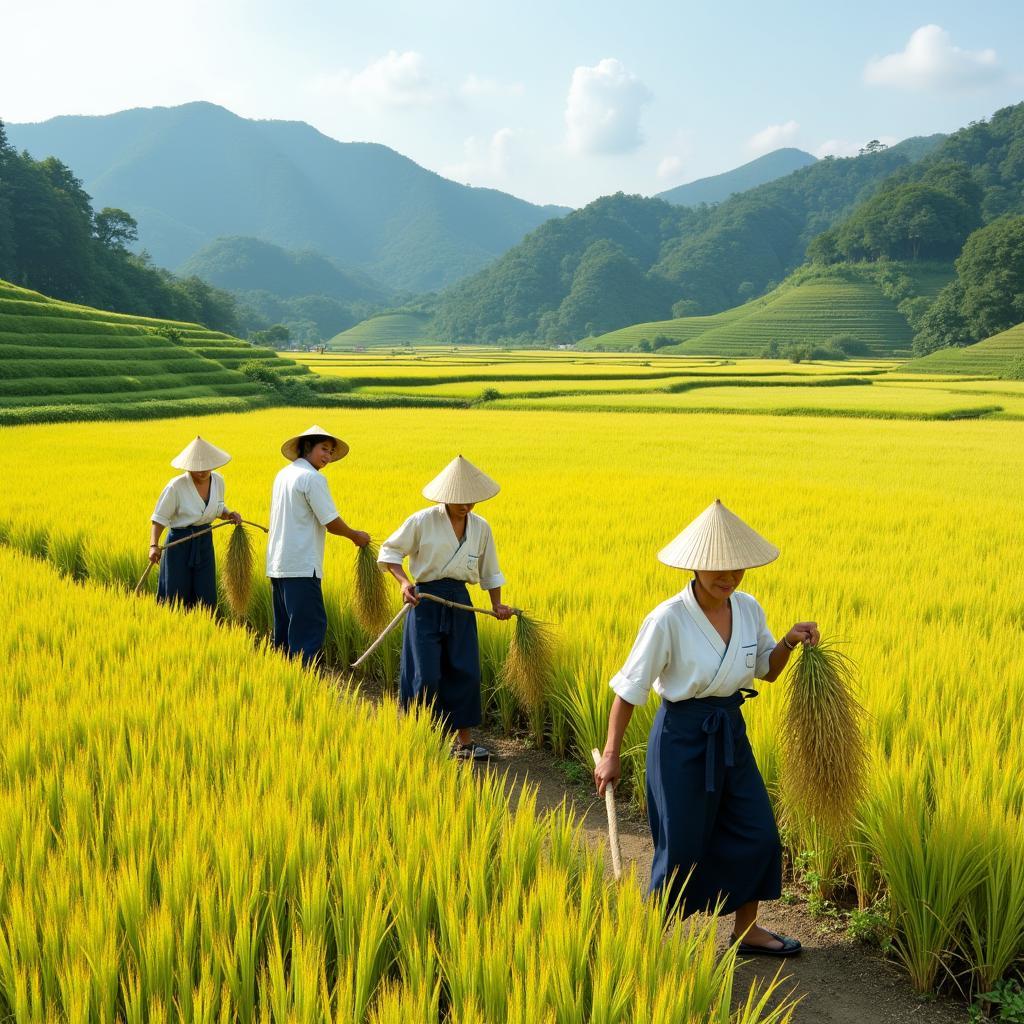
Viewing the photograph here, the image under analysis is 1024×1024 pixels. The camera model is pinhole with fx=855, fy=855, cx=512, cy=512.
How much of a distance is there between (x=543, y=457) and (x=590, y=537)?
7337 millimetres

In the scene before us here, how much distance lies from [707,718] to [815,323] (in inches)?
3292

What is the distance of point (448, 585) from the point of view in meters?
4.47

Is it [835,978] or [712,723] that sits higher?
[712,723]

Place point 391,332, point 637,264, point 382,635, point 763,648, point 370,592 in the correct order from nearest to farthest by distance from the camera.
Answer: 1. point 763,648
2. point 382,635
3. point 370,592
4. point 637,264
5. point 391,332

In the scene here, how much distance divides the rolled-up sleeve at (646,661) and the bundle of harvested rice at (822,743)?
1.42ft

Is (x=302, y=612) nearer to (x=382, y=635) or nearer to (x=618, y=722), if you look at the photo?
(x=382, y=635)

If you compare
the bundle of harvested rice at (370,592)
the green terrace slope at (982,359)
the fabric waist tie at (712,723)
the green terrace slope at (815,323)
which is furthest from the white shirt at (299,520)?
the green terrace slope at (815,323)

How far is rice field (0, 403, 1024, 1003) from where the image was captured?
9.22 feet

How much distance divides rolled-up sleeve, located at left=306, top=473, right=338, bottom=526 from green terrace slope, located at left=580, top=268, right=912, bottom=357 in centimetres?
7492

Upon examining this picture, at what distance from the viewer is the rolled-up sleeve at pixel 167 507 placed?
5.76 metres

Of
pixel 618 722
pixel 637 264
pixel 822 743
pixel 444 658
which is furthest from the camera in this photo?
pixel 637 264

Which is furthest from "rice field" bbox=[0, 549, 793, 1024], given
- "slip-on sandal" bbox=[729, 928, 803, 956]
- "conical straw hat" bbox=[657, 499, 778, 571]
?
"conical straw hat" bbox=[657, 499, 778, 571]

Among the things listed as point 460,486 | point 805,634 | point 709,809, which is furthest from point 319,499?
point 805,634

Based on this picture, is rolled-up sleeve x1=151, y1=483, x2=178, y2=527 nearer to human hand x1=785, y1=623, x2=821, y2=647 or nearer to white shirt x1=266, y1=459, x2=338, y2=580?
white shirt x1=266, y1=459, x2=338, y2=580
